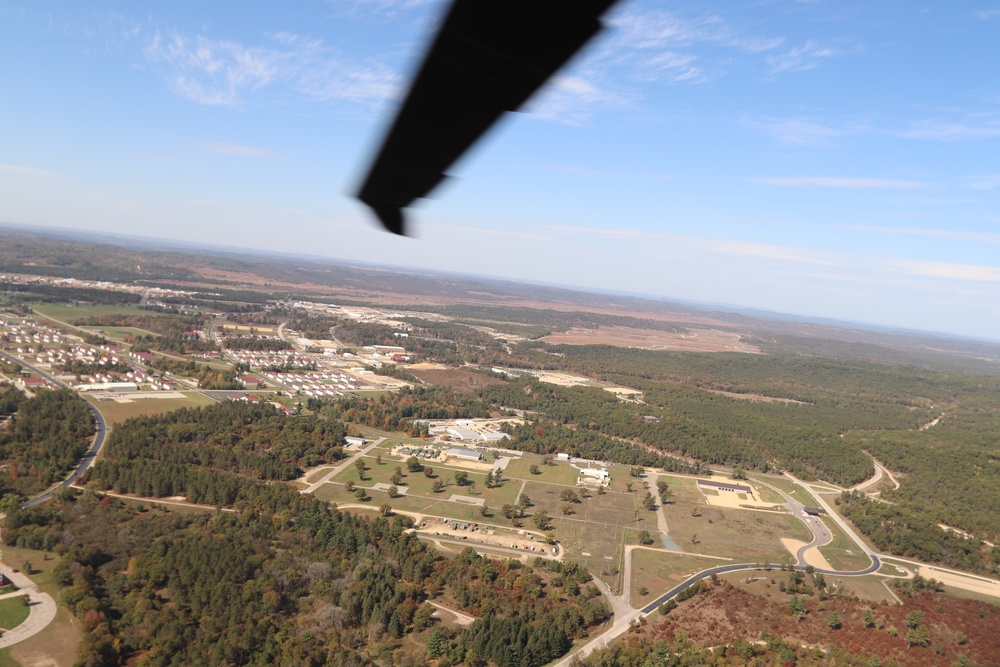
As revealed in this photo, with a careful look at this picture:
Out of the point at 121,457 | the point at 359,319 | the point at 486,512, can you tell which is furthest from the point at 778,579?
the point at 359,319

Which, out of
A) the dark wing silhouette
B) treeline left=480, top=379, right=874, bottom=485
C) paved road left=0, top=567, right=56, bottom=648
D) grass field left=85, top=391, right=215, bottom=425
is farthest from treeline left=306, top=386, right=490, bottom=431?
the dark wing silhouette

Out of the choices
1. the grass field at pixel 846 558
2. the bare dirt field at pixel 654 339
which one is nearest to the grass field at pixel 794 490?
the grass field at pixel 846 558

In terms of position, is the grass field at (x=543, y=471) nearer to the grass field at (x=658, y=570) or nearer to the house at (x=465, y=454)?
the house at (x=465, y=454)

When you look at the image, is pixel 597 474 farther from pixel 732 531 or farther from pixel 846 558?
pixel 846 558

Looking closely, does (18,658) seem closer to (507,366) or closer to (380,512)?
(380,512)

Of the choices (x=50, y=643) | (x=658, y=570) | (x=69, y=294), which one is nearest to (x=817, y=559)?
(x=658, y=570)

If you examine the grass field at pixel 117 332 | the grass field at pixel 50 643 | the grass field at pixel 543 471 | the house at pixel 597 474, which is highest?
the grass field at pixel 117 332
